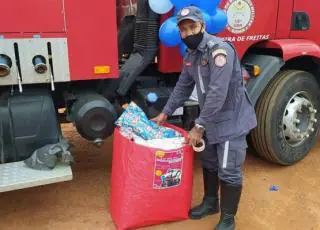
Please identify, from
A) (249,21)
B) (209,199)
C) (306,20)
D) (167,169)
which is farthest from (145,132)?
(306,20)

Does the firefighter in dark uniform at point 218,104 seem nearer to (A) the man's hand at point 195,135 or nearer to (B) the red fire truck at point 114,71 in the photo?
(A) the man's hand at point 195,135

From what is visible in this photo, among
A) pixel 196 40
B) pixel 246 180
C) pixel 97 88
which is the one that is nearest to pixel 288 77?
pixel 246 180

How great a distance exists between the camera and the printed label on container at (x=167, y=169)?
258 centimetres

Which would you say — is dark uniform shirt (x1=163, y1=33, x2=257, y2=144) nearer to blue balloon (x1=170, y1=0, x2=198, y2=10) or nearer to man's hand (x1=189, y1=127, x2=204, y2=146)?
man's hand (x1=189, y1=127, x2=204, y2=146)

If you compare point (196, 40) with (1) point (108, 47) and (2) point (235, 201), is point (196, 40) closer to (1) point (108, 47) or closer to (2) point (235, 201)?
(1) point (108, 47)

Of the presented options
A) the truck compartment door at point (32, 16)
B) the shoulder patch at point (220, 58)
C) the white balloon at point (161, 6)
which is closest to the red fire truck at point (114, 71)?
the truck compartment door at point (32, 16)

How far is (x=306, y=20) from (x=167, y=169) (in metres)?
2.35

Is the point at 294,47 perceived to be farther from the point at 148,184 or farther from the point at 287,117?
the point at 148,184

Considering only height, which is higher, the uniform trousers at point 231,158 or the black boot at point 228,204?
the uniform trousers at point 231,158

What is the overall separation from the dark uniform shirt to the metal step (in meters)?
1.04

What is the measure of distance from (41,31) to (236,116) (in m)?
1.47

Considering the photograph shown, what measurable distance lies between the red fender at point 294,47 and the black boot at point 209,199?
55.3 inches

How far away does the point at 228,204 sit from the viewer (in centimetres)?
272

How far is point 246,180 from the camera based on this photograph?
144 inches
